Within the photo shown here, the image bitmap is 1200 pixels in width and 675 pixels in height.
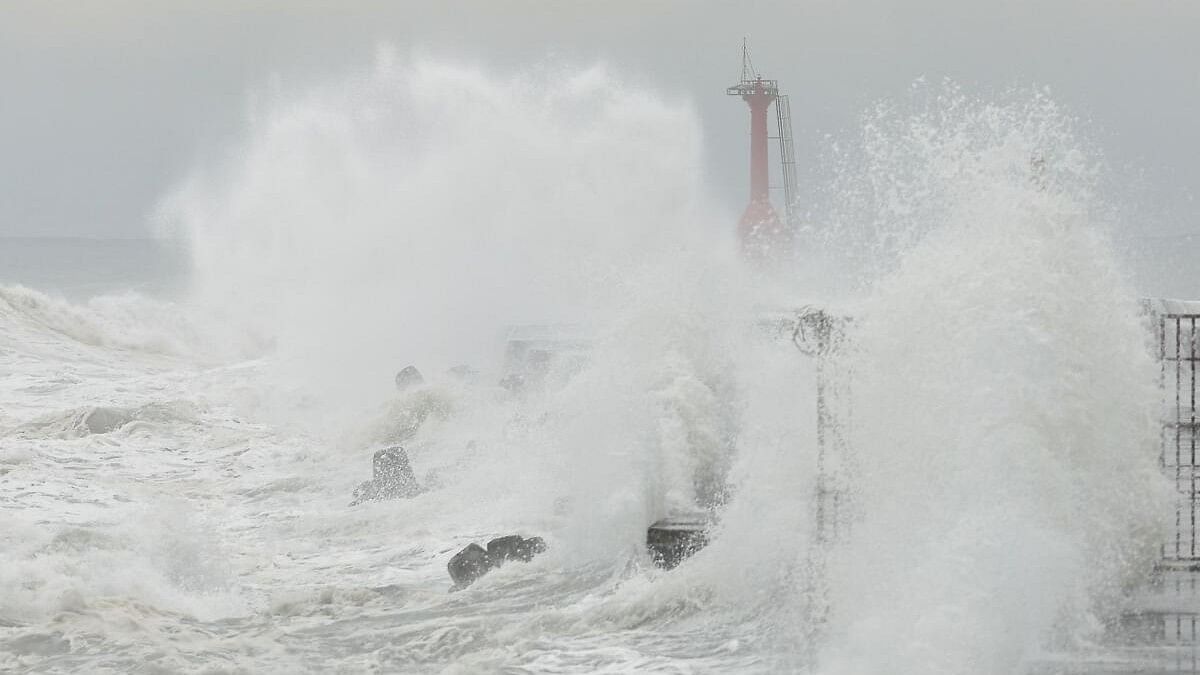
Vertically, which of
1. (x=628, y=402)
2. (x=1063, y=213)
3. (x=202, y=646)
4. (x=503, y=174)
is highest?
(x=503, y=174)

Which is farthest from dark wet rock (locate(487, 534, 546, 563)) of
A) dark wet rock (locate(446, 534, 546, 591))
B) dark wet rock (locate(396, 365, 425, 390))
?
dark wet rock (locate(396, 365, 425, 390))

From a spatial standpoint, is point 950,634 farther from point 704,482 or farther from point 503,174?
point 503,174

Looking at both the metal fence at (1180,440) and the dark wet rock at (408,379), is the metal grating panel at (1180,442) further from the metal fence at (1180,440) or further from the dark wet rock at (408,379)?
the dark wet rock at (408,379)

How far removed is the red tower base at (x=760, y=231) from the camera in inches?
1468

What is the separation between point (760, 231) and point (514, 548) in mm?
29387

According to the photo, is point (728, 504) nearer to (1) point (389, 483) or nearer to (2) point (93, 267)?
(1) point (389, 483)

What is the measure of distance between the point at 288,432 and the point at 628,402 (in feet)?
25.1

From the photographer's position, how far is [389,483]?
12.1m

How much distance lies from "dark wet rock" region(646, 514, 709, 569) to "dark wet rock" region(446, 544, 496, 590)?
1.01m

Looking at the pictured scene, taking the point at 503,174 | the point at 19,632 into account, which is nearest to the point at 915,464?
the point at 19,632

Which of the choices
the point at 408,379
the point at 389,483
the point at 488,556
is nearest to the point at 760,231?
the point at 408,379

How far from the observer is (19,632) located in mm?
7594

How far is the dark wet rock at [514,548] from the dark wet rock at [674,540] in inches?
35.4

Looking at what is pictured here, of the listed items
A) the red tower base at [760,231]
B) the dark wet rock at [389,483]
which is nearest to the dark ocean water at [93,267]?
the red tower base at [760,231]
